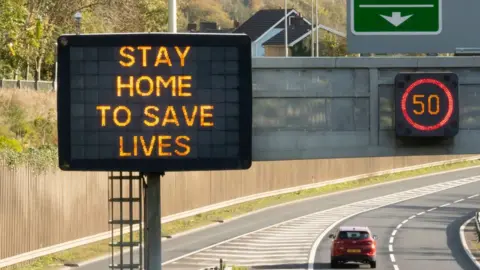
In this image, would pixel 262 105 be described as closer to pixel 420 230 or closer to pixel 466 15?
pixel 466 15

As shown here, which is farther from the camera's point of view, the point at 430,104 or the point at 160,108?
the point at 430,104

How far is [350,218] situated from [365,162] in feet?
83.8

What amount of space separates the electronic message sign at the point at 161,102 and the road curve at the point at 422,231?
30.5 m

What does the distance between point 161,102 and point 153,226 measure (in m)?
2.39

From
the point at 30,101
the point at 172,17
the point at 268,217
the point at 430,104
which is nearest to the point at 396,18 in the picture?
the point at 430,104

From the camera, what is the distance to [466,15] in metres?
21.0

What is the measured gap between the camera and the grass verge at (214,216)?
44.8 meters

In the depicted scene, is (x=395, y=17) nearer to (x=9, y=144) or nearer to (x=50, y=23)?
(x=9, y=144)

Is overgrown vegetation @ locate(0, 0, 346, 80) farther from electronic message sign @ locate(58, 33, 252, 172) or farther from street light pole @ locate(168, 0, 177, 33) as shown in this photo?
electronic message sign @ locate(58, 33, 252, 172)

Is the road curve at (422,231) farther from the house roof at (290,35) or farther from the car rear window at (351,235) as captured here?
the house roof at (290,35)

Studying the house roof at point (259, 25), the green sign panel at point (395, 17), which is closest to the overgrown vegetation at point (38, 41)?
the green sign panel at point (395, 17)

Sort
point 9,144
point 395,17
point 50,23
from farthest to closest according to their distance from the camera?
point 50,23
point 9,144
point 395,17

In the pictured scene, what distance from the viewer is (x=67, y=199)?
4744 cm

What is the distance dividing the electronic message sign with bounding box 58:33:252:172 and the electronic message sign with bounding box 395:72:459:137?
3850mm
